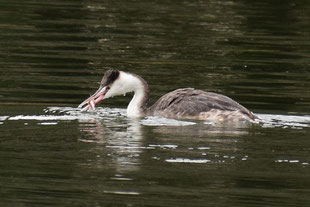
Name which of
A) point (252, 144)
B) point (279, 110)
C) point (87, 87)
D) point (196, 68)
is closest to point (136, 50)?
point (196, 68)

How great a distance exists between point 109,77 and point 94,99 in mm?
452

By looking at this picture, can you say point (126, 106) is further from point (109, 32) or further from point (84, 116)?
point (109, 32)

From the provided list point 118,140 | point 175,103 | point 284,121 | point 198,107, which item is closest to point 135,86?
point 175,103

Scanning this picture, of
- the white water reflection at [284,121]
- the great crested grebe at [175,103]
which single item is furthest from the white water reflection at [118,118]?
the great crested grebe at [175,103]

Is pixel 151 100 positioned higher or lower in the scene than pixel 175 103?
lower

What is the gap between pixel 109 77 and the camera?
16906mm

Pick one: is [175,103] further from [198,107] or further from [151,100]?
[151,100]

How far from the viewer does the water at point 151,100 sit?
1163 cm

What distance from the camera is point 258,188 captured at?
11648mm

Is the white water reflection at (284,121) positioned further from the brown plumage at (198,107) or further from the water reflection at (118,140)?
the water reflection at (118,140)

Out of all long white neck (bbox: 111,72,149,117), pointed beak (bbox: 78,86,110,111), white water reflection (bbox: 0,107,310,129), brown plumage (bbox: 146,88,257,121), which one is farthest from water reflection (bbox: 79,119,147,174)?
long white neck (bbox: 111,72,149,117)

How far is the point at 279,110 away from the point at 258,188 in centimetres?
486

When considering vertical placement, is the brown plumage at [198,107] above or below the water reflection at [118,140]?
below

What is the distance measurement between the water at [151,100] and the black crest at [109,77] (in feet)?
1.10
